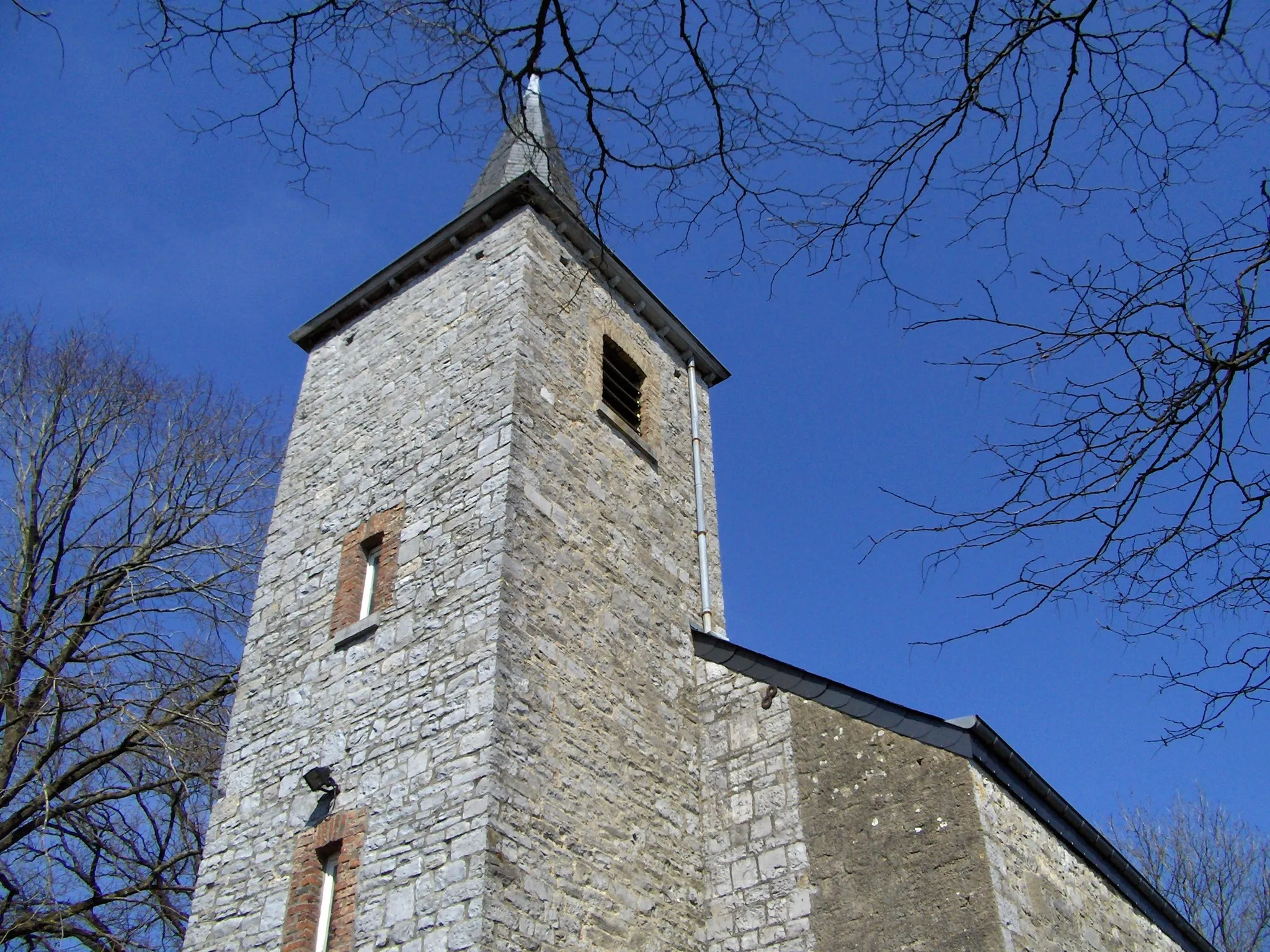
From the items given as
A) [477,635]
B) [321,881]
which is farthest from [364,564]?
[321,881]

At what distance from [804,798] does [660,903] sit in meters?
1.32

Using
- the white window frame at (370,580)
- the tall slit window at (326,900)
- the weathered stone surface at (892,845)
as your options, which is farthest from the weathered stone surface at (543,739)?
the tall slit window at (326,900)

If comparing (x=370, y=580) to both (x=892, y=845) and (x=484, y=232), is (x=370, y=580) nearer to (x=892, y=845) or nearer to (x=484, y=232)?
(x=484, y=232)

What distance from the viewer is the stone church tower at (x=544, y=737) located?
23.4 ft

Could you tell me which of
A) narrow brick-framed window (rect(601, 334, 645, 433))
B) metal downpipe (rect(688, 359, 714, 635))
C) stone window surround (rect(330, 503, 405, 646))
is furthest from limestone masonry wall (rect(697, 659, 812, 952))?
narrow brick-framed window (rect(601, 334, 645, 433))

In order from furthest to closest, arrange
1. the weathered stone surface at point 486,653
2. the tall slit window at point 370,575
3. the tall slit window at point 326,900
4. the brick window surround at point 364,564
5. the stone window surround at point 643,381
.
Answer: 1. the stone window surround at point 643,381
2. the tall slit window at point 370,575
3. the brick window surround at point 364,564
4. the tall slit window at point 326,900
5. the weathered stone surface at point 486,653

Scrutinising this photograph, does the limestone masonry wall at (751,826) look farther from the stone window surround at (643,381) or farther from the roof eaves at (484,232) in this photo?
the roof eaves at (484,232)

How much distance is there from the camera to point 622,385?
1152 cm

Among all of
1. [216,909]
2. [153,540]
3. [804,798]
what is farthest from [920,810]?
[153,540]

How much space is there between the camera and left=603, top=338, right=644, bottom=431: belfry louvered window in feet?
36.8

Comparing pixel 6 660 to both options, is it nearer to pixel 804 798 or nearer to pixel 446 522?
pixel 446 522

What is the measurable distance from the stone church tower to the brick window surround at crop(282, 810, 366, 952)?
0.06ft

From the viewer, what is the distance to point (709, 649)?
9.84 m

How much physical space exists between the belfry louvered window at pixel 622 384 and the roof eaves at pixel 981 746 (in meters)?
2.56
